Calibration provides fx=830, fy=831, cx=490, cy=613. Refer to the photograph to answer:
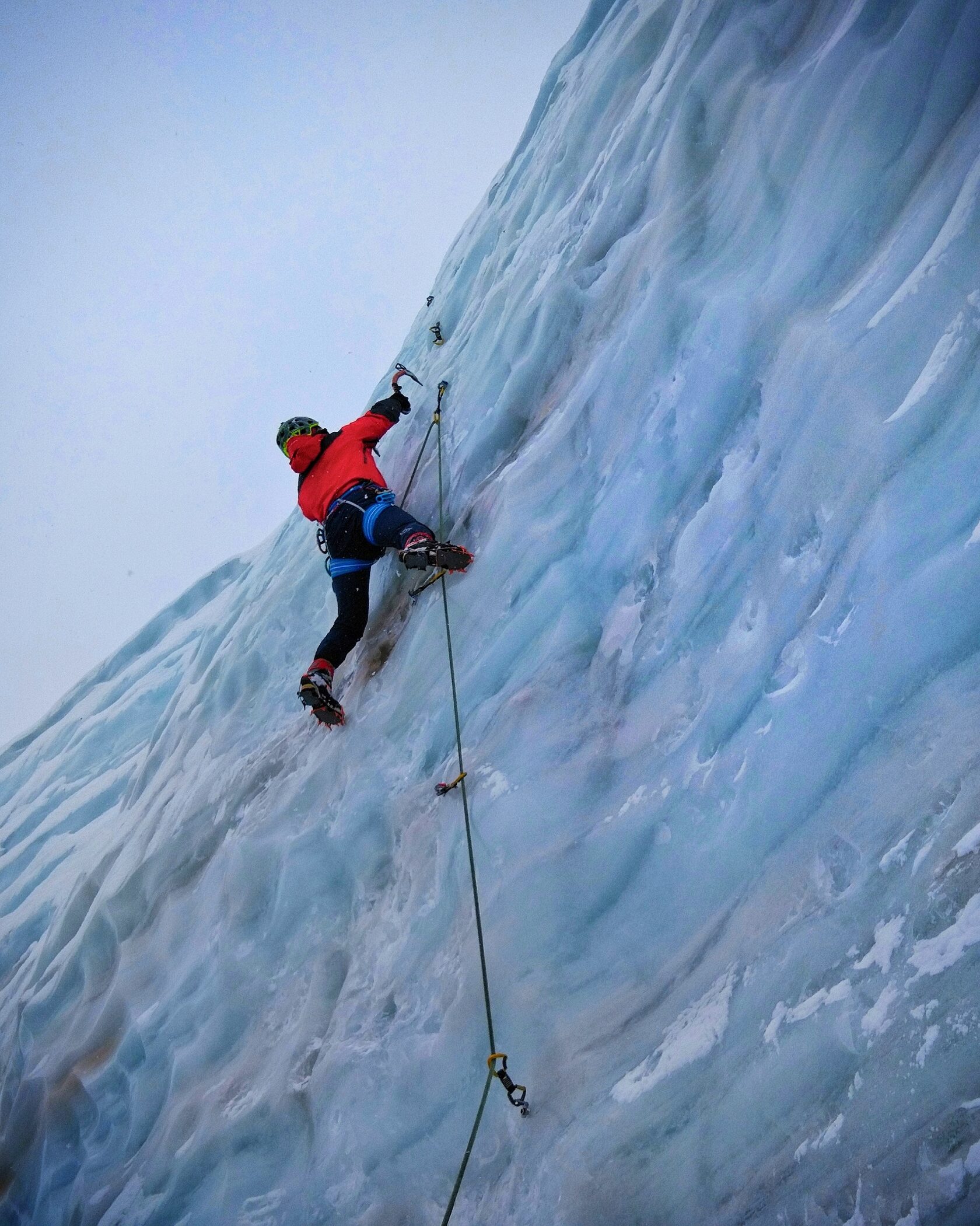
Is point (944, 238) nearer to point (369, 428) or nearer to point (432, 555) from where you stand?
point (432, 555)

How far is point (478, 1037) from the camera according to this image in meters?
2.32

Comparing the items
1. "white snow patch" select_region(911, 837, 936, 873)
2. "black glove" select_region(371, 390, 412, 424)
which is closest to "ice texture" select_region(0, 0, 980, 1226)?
"white snow patch" select_region(911, 837, 936, 873)

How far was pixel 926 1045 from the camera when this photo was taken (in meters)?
1.56

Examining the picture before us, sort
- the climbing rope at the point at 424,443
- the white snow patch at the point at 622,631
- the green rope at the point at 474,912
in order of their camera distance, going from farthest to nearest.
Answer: the climbing rope at the point at 424,443 → the white snow patch at the point at 622,631 → the green rope at the point at 474,912

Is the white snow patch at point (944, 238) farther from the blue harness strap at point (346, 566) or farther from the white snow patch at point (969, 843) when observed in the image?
the blue harness strap at point (346, 566)

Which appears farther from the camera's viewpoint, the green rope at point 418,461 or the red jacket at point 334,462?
the green rope at point 418,461

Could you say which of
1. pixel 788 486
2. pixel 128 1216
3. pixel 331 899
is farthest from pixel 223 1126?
pixel 788 486

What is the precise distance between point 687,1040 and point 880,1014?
0.46 m

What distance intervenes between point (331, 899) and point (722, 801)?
1.65m

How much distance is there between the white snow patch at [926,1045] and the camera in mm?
1555

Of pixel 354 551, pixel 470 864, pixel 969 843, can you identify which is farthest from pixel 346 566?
pixel 969 843

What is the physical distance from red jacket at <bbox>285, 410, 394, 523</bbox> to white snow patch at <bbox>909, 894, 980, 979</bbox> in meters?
2.65

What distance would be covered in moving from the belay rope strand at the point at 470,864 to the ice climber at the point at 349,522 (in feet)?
0.58

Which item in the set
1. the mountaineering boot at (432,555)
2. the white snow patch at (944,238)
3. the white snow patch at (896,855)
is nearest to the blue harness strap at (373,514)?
the mountaineering boot at (432,555)
